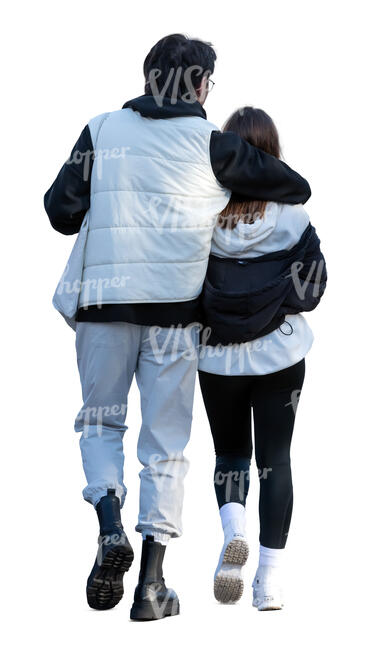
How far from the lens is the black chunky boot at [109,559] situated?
4316mm

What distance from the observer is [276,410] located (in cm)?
469

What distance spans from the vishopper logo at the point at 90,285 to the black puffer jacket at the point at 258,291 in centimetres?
36

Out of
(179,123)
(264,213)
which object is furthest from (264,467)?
(179,123)

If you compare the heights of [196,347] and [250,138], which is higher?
[250,138]

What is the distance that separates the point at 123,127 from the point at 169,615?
74.7 inches

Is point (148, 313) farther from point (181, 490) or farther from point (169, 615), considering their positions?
point (169, 615)

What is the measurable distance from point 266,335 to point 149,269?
557mm

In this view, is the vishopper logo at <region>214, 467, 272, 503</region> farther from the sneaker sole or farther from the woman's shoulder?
the woman's shoulder

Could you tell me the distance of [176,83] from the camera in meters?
4.61

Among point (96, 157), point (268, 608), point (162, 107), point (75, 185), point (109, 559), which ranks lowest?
point (268, 608)

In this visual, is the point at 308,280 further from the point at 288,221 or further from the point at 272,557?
the point at 272,557

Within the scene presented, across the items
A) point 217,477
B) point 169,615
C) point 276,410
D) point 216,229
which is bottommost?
point 169,615

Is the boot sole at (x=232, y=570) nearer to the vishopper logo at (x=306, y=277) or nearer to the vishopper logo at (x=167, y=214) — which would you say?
the vishopper logo at (x=306, y=277)

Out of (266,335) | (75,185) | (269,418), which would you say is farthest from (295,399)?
(75,185)
